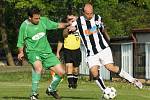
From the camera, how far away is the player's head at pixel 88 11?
1407cm

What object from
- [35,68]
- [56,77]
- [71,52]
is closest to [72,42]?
[71,52]

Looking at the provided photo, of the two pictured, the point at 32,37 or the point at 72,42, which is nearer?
the point at 32,37

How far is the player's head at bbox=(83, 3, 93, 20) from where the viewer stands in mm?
14073

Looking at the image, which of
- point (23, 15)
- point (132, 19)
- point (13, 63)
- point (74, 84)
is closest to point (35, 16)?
point (74, 84)

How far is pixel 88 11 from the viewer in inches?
559

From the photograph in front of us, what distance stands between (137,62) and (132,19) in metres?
40.5

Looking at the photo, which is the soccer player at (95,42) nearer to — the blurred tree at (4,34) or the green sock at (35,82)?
the green sock at (35,82)

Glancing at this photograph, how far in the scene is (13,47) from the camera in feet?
223

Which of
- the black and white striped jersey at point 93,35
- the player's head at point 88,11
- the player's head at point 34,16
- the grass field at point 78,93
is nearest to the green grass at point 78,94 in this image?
the grass field at point 78,93

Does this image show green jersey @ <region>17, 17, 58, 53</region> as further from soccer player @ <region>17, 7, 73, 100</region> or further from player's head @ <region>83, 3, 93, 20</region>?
player's head @ <region>83, 3, 93, 20</region>

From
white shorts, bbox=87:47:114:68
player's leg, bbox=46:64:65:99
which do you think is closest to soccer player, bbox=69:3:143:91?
white shorts, bbox=87:47:114:68

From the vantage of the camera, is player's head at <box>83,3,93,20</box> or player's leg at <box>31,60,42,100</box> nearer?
player's head at <box>83,3,93,20</box>

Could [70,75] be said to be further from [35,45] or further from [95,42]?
[95,42]

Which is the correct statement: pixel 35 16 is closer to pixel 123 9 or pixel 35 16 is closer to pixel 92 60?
pixel 92 60
